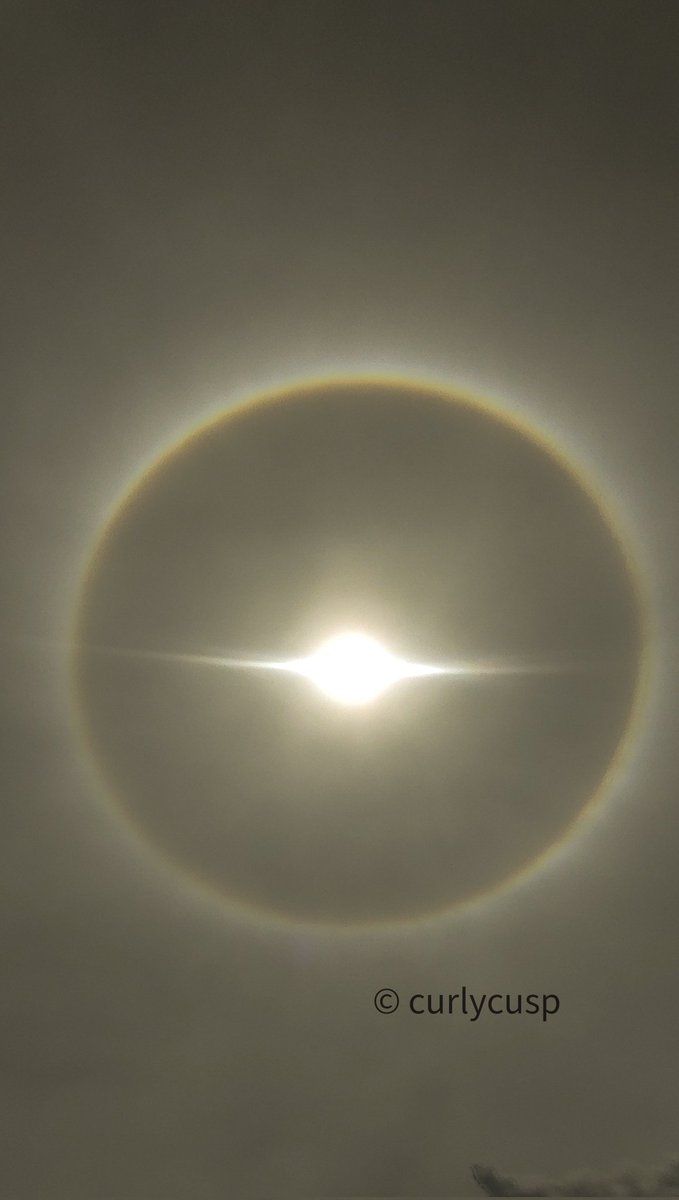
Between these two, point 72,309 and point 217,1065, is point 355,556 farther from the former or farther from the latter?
point 217,1065

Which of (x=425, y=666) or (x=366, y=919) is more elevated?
(x=425, y=666)

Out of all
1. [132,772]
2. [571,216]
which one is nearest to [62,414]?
[132,772]

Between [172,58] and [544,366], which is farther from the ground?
[172,58]

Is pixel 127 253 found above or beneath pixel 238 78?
beneath

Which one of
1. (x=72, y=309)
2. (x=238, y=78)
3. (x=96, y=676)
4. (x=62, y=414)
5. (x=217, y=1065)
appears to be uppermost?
(x=238, y=78)

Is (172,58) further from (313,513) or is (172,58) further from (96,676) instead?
(96,676)

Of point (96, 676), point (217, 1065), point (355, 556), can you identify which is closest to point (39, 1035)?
point (217, 1065)
